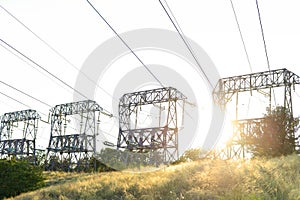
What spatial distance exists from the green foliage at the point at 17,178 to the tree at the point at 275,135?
51.7 ft

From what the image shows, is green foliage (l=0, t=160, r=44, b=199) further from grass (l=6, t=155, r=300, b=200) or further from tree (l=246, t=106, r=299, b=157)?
tree (l=246, t=106, r=299, b=157)

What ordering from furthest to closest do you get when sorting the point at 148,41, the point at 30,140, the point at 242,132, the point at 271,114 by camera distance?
the point at 30,140
the point at 242,132
the point at 271,114
the point at 148,41

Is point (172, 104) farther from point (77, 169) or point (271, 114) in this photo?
point (77, 169)

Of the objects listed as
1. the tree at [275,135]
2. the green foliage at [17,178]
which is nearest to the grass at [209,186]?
the green foliage at [17,178]

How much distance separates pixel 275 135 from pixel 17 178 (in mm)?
18157

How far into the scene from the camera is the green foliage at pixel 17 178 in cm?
2047

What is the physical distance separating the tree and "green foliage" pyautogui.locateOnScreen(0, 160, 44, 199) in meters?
15.8

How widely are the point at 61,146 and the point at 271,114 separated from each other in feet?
115

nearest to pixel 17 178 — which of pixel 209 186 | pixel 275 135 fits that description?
pixel 209 186

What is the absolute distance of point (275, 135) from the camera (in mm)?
25281

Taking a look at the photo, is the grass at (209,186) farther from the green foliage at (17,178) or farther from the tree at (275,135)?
the tree at (275,135)

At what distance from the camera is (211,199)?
33.1 ft

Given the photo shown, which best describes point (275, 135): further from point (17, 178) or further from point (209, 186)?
point (17, 178)

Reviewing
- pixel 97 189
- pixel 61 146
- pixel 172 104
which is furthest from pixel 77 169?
pixel 97 189
